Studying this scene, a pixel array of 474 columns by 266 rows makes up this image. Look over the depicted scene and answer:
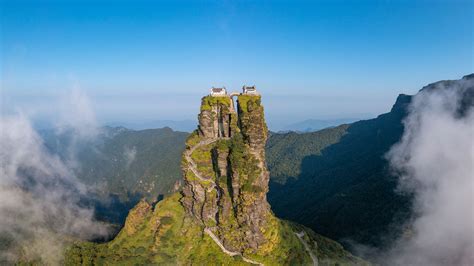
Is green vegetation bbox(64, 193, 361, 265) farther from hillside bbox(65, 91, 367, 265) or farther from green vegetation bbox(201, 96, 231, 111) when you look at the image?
green vegetation bbox(201, 96, 231, 111)

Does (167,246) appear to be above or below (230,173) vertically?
below

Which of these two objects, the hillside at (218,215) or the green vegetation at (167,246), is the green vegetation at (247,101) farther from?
the green vegetation at (167,246)

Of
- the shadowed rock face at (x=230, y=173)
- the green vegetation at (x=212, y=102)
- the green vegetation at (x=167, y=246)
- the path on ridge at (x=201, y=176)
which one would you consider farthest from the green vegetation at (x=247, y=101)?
the green vegetation at (x=167, y=246)

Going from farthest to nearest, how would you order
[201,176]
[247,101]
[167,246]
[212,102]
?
1. [201,176]
2. [212,102]
3. [247,101]
4. [167,246]

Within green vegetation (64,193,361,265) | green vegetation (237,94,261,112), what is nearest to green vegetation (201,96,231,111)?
green vegetation (237,94,261,112)

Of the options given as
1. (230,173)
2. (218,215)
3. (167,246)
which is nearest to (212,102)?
(230,173)

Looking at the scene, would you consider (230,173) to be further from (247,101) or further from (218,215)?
(247,101)

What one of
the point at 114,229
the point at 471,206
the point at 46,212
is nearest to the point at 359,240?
the point at 471,206
